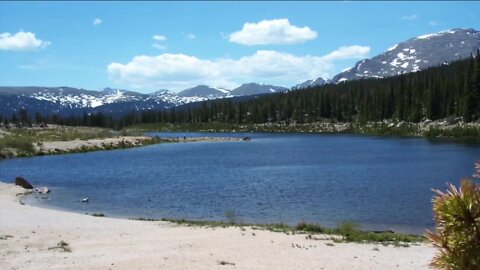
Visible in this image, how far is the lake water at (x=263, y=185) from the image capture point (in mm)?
32700

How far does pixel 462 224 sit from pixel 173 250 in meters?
16.8

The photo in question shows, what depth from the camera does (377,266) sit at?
1778cm

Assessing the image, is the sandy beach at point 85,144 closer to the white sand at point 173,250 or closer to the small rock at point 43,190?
the small rock at point 43,190

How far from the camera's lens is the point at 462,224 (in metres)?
4.29

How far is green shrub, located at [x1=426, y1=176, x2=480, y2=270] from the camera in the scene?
425 centimetres

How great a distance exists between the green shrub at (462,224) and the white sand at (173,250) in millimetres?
13444

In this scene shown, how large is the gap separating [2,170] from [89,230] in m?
44.4

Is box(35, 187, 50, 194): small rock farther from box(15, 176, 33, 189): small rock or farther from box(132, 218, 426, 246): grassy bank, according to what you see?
box(132, 218, 426, 246): grassy bank

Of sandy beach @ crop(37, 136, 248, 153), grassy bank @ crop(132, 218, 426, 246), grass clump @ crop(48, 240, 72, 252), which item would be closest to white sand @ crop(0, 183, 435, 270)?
grass clump @ crop(48, 240, 72, 252)

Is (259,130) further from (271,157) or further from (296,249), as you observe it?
(296,249)

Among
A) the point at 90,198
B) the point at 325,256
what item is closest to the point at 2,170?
the point at 90,198

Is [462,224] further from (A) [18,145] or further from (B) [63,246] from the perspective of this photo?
(A) [18,145]

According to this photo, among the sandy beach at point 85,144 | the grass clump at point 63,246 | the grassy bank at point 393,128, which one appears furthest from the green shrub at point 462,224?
the grassy bank at point 393,128

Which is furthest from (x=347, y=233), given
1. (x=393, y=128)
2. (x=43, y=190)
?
(x=393, y=128)
